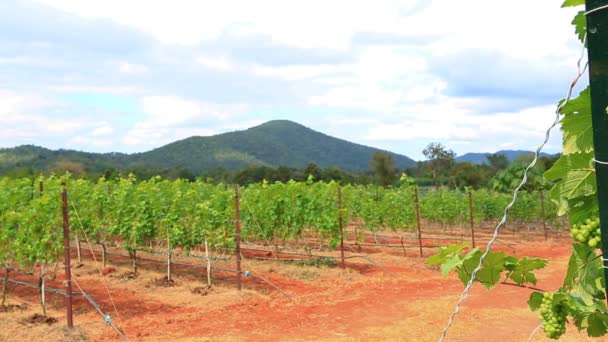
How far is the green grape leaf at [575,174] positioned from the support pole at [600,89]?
255mm

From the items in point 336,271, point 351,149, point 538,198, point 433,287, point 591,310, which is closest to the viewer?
point 591,310

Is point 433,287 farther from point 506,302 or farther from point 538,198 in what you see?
point 538,198

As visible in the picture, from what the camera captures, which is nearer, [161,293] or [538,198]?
[161,293]

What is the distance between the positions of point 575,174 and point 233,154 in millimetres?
115191

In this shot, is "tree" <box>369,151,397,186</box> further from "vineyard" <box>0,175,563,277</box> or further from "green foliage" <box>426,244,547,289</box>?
"green foliage" <box>426,244,547,289</box>

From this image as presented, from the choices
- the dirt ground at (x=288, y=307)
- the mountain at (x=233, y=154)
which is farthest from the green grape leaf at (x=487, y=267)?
the mountain at (x=233, y=154)

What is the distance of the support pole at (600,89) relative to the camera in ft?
4.04

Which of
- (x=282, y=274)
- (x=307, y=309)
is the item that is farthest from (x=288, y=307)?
(x=282, y=274)

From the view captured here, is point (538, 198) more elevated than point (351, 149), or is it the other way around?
point (351, 149)

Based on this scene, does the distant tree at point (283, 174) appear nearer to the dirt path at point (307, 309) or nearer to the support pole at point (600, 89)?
the dirt path at point (307, 309)

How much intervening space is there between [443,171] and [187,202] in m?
45.9

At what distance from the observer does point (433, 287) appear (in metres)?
11.1

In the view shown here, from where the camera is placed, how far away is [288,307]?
30.3 feet

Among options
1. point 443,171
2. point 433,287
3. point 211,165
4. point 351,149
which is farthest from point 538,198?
point 351,149
